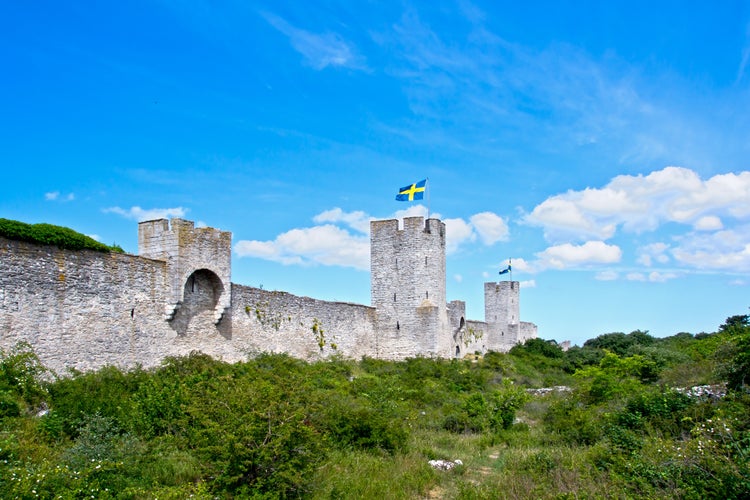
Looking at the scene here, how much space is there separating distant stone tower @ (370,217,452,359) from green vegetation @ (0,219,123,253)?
1533 cm

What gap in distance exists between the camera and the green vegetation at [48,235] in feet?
40.1

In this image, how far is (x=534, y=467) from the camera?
33.3ft

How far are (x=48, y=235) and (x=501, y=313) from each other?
122 feet

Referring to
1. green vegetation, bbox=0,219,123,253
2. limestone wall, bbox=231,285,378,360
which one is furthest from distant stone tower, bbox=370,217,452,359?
green vegetation, bbox=0,219,123,253

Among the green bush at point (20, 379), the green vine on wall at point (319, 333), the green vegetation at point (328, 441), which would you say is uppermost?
the green vine on wall at point (319, 333)

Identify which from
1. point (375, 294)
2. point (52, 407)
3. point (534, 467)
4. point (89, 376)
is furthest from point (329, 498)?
point (375, 294)

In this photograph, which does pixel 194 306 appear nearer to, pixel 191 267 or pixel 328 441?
pixel 191 267

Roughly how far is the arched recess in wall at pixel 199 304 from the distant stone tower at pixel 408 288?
11243mm

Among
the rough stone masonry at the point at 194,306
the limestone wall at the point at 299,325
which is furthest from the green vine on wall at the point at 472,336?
the limestone wall at the point at 299,325

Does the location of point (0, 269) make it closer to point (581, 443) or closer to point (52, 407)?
point (52, 407)

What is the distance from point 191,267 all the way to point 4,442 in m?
8.51

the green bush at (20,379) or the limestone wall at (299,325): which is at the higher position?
the limestone wall at (299,325)

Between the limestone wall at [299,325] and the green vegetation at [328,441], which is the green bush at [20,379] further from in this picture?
the limestone wall at [299,325]

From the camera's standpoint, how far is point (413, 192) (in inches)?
1097
